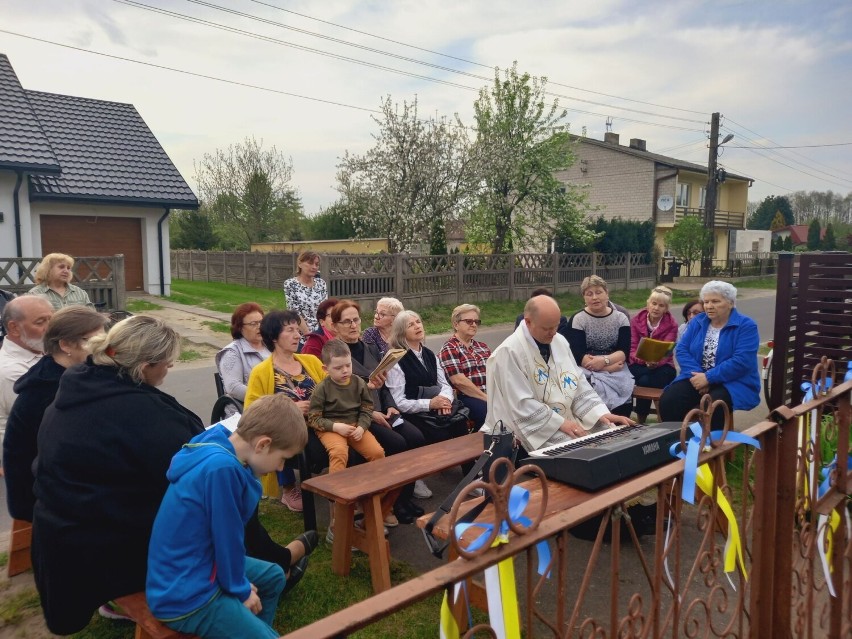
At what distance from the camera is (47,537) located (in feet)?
8.36

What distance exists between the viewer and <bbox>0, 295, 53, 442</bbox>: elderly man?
3951mm

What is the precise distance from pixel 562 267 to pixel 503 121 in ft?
18.2

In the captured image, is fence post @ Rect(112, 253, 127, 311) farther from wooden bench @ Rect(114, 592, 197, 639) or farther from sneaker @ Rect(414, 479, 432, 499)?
wooden bench @ Rect(114, 592, 197, 639)

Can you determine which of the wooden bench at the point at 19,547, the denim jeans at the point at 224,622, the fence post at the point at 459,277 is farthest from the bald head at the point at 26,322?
the fence post at the point at 459,277

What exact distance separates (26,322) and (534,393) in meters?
3.27

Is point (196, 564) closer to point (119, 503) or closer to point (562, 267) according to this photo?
point (119, 503)

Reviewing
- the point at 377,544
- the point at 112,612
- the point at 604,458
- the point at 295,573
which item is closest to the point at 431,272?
the point at 377,544

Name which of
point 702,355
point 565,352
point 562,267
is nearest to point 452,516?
point 565,352

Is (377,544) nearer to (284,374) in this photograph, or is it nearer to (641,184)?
(284,374)

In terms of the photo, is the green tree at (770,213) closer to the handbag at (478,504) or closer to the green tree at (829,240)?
the green tree at (829,240)

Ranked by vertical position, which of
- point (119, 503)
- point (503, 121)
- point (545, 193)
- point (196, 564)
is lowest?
point (196, 564)

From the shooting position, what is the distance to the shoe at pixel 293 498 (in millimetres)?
4792

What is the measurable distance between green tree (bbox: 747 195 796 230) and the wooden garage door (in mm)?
63231

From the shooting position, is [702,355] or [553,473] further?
[702,355]
